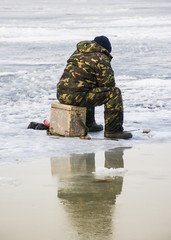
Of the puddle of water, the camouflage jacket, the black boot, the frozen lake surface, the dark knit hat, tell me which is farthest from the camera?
the black boot

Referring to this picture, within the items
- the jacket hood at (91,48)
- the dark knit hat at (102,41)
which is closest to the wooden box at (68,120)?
the jacket hood at (91,48)

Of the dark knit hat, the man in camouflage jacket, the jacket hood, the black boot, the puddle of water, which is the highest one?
the dark knit hat

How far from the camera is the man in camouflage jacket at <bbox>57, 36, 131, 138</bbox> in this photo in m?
6.77

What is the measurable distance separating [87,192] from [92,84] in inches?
103

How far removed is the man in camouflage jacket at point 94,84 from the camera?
22.2 ft

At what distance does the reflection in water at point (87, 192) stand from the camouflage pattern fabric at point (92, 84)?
0.87m

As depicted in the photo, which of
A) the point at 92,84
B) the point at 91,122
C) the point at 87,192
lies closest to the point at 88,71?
the point at 92,84

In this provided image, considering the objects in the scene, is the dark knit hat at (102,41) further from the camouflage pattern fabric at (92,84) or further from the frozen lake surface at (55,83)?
the frozen lake surface at (55,83)

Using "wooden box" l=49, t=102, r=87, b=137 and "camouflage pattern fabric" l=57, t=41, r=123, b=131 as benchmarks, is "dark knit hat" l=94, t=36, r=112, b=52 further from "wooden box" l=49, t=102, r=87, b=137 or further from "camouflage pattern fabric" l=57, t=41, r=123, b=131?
"wooden box" l=49, t=102, r=87, b=137

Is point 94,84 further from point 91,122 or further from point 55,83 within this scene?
point 55,83

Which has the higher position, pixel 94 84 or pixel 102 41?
pixel 102 41

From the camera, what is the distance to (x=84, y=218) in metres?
3.85

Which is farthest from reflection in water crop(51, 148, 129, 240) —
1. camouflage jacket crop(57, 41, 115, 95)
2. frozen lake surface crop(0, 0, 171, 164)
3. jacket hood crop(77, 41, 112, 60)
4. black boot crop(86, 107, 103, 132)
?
jacket hood crop(77, 41, 112, 60)

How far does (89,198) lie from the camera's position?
4.33 meters
